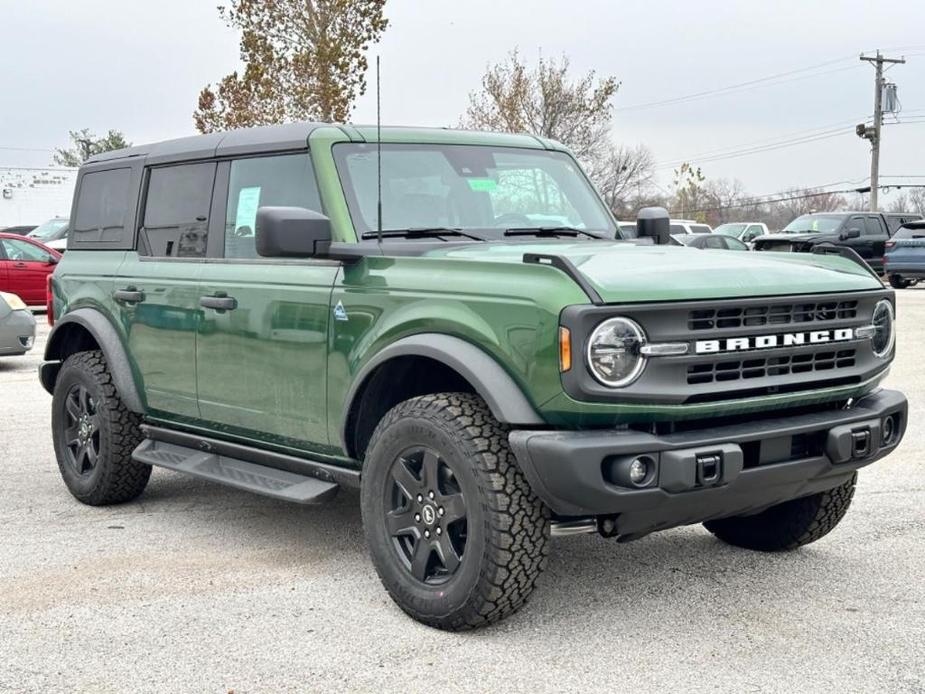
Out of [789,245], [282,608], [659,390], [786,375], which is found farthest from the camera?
[789,245]

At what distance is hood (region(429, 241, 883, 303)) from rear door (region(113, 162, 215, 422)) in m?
1.58

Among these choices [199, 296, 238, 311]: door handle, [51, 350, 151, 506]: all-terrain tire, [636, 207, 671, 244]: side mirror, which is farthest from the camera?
[51, 350, 151, 506]: all-terrain tire

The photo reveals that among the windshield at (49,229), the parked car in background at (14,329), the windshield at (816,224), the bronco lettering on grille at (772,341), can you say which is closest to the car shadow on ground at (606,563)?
the bronco lettering on grille at (772,341)

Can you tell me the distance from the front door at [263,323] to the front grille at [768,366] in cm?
165

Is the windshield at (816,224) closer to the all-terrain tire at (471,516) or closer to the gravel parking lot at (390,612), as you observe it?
the gravel parking lot at (390,612)

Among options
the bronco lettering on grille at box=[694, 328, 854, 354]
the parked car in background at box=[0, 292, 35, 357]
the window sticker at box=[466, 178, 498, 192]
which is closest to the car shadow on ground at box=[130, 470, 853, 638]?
the bronco lettering on grille at box=[694, 328, 854, 354]

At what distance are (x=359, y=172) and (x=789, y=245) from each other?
→ 20982 millimetres

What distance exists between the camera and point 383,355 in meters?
4.73

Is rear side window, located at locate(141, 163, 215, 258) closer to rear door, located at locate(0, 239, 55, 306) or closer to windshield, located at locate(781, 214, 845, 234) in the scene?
rear door, located at locate(0, 239, 55, 306)

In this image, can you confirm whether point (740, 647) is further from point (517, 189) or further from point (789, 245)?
point (789, 245)

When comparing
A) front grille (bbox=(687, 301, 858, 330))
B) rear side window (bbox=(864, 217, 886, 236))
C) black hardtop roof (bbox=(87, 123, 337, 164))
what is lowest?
front grille (bbox=(687, 301, 858, 330))

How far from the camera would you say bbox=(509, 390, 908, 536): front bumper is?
13.3 feet

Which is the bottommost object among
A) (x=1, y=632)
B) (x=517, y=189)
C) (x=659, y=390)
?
(x=1, y=632)

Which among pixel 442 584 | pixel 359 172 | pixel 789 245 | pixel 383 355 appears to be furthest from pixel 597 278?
pixel 789 245
